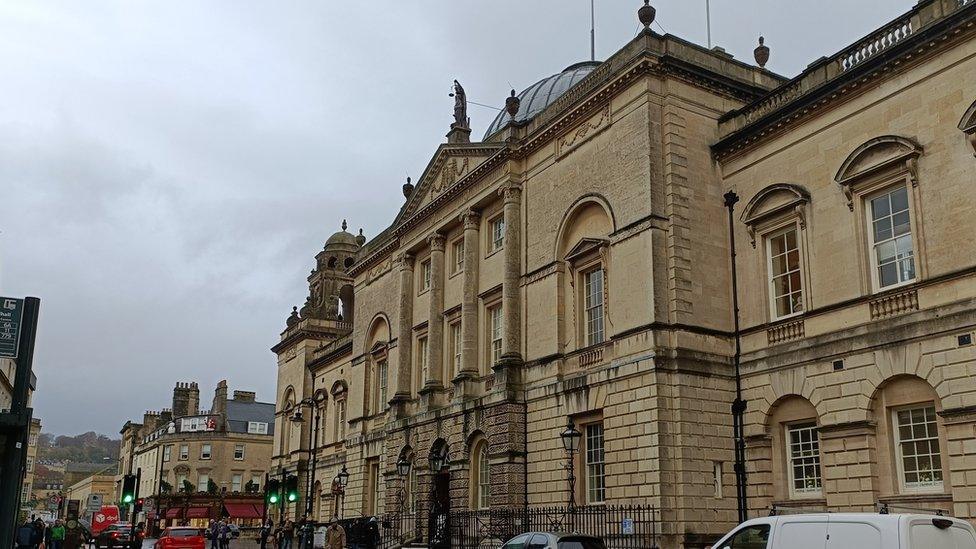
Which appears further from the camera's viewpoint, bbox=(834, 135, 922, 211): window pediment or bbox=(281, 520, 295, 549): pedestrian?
bbox=(281, 520, 295, 549): pedestrian

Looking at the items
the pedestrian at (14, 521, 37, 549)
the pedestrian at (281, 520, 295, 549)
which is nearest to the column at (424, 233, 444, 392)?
the pedestrian at (281, 520, 295, 549)

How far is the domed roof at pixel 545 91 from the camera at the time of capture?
141 ft

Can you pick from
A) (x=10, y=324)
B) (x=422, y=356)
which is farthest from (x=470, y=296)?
(x=10, y=324)

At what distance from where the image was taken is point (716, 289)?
24.7 metres

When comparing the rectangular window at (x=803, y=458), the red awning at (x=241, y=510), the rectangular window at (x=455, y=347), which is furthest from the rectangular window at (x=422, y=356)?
the red awning at (x=241, y=510)

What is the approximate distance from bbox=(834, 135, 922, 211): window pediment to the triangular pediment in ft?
41.9

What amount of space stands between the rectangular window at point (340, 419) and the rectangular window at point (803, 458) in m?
29.1

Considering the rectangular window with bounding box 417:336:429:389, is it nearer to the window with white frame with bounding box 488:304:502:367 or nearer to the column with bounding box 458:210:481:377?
the column with bounding box 458:210:481:377

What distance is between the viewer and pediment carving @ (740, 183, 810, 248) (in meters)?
23.0

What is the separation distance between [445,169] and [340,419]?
1790 centimetres

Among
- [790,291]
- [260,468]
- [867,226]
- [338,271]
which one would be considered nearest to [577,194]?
[790,291]

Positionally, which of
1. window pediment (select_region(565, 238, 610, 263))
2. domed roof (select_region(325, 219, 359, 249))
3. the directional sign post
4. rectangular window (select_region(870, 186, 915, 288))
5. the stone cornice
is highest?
domed roof (select_region(325, 219, 359, 249))

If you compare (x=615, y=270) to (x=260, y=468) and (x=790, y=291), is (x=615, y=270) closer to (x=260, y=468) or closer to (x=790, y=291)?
(x=790, y=291)

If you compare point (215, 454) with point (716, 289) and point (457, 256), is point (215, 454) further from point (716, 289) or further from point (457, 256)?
point (716, 289)
